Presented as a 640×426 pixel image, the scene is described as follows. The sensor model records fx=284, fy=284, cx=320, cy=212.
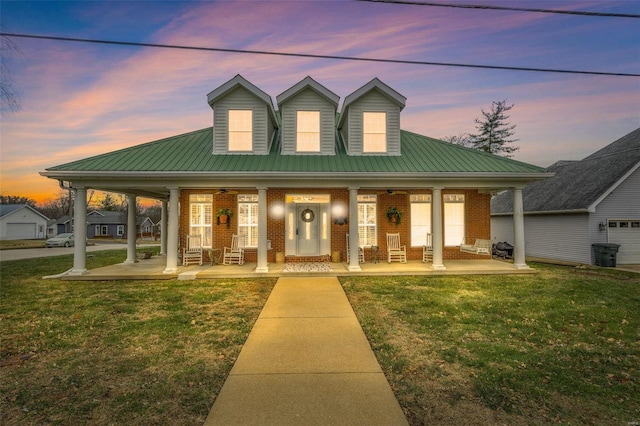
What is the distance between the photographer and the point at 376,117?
11234 millimetres

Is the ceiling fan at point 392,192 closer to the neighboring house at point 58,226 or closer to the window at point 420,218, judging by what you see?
the window at point 420,218

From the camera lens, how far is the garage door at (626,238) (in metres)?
13.2

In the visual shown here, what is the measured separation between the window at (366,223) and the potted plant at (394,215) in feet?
2.10

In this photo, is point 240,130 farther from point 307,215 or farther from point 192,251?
point 192,251

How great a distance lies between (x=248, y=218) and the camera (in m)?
11.6

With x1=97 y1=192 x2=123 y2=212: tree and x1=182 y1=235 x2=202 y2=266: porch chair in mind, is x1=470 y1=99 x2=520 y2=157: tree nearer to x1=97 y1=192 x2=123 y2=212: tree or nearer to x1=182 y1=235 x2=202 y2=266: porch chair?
x1=182 y1=235 x2=202 y2=266: porch chair

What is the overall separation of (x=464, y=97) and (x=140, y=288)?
19744 millimetres

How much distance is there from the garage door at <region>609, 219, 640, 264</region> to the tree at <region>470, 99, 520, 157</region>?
18.4 meters

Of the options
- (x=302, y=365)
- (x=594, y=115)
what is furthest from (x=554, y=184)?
(x=302, y=365)

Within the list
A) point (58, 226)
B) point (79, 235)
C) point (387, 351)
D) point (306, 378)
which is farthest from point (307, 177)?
point (58, 226)

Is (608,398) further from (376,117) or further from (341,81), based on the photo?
(341,81)

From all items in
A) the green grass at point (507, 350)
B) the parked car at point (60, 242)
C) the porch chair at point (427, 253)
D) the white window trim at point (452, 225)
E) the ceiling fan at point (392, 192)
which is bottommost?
the parked car at point (60, 242)

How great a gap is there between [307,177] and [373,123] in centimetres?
391

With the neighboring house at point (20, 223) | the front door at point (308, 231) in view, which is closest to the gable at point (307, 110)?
the front door at point (308, 231)
